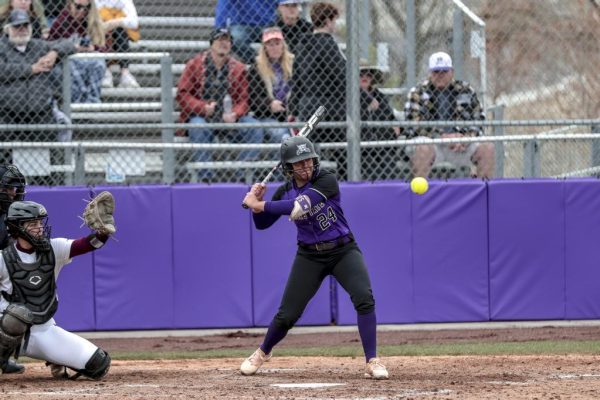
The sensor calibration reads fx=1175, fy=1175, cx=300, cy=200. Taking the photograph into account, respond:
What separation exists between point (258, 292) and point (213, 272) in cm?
47

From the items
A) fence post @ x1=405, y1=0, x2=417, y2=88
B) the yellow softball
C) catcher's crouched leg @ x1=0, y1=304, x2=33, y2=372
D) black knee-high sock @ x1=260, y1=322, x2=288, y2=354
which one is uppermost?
fence post @ x1=405, y1=0, x2=417, y2=88

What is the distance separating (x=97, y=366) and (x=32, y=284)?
27.5 inches

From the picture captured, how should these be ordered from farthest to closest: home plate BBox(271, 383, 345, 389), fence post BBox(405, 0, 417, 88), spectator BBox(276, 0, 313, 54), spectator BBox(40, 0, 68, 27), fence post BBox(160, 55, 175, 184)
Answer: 1. fence post BBox(405, 0, 417, 88)
2. spectator BBox(40, 0, 68, 27)
3. spectator BBox(276, 0, 313, 54)
4. fence post BBox(160, 55, 175, 184)
5. home plate BBox(271, 383, 345, 389)

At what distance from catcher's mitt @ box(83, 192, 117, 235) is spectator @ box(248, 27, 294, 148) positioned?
13.0 ft

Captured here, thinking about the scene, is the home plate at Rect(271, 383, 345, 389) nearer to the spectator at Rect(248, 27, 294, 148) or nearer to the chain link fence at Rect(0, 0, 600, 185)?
the chain link fence at Rect(0, 0, 600, 185)

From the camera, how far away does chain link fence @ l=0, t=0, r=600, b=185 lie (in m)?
11.1

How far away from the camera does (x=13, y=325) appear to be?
757 centimetres

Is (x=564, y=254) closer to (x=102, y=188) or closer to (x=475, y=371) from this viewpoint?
(x=475, y=371)

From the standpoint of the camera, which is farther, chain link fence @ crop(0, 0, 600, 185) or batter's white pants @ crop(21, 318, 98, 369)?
chain link fence @ crop(0, 0, 600, 185)

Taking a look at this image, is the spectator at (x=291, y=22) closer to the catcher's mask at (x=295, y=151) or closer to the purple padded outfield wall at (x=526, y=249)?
the purple padded outfield wall at (x=526, y=249)

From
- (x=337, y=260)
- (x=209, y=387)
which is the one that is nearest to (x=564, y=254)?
(x=337, y=260)

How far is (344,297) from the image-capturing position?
11.3m

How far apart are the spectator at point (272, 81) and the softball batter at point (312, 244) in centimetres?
340

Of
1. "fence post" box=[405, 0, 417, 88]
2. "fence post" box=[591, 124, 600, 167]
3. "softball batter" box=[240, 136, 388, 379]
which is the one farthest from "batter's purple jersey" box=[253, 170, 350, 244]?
"fence post" box=[591, 124, 600, 167]
